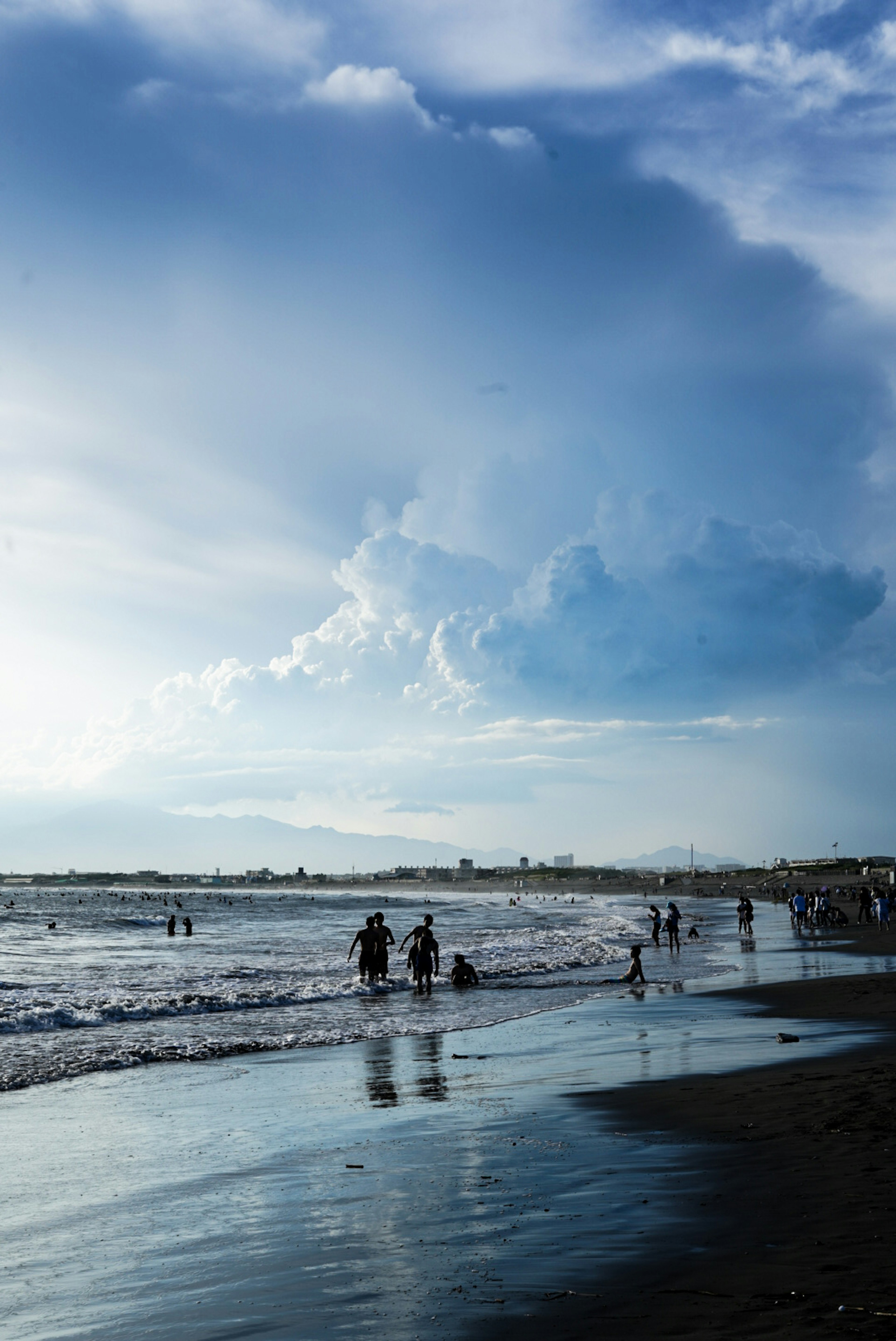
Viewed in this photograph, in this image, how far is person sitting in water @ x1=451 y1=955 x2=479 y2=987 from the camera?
90.1ft

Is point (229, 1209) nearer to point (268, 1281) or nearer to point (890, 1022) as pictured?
point (268, 1281)

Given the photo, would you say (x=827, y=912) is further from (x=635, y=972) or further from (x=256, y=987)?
(x=256, y=987)

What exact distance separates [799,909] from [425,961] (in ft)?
96.9

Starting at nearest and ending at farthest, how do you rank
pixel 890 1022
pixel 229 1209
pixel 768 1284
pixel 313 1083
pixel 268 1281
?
pixel 768 1284 < pixel 268 1281 < pixel 229 1209 < pixel 313 1083 < pixel 890 1022

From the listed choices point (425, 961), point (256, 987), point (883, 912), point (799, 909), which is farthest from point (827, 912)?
point (256, 987)

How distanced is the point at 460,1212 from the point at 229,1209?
1.86 m

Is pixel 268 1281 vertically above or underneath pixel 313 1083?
above

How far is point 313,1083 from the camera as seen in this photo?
13117mm

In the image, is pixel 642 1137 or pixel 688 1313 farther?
pixel 642 1137

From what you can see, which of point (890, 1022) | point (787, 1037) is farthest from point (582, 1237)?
point (890, 1022)

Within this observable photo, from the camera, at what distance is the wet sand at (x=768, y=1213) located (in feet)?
15.3

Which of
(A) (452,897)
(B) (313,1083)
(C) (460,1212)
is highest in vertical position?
(C) (460,1212)

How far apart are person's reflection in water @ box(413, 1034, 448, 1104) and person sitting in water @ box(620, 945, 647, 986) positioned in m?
9.31

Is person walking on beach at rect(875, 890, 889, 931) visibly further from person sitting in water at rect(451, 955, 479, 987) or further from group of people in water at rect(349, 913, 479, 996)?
group of people in water at rect(349, 913, 479, 996)
